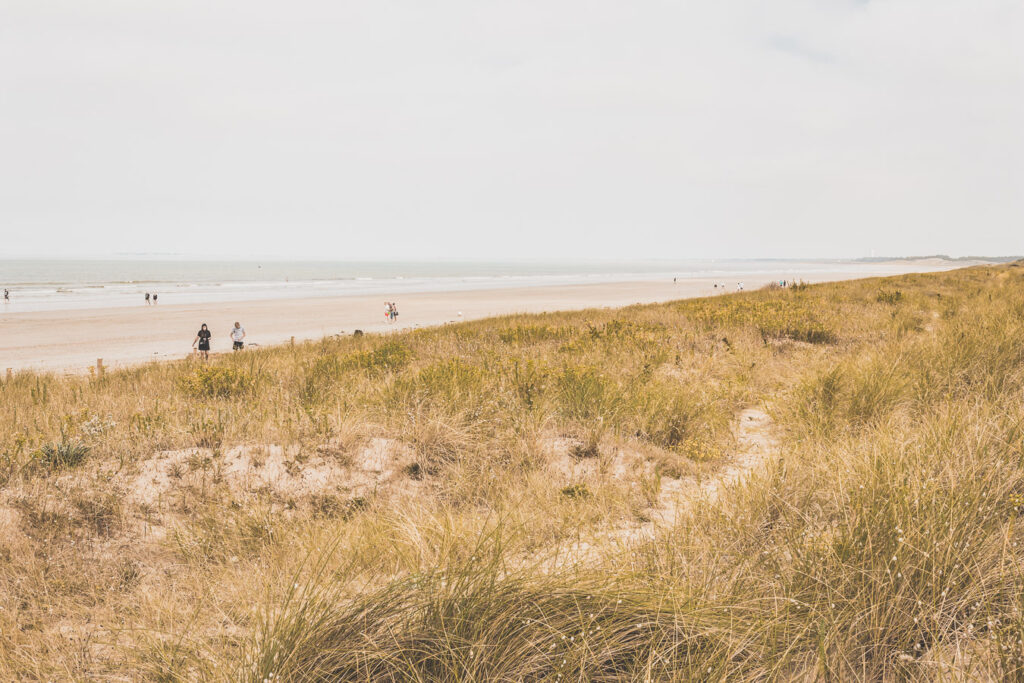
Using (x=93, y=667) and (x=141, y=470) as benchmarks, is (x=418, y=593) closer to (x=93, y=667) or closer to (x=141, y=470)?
(x=93, y=667)

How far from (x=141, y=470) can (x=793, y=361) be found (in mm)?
9007

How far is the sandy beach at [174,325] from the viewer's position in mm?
21859

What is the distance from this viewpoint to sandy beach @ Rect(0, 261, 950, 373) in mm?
21859

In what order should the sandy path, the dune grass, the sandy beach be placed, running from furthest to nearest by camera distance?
the sandy beach < the sandy path < the dune grass

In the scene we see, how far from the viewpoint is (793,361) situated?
8.71 m

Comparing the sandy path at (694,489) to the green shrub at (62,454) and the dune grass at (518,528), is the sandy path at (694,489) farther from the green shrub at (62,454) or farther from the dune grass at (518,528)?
the green shrub at (62,454)

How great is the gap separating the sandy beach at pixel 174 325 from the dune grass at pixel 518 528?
1216 cm

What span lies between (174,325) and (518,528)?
3533 cm

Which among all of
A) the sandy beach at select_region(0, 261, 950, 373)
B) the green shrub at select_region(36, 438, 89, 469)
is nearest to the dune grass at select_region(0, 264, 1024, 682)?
the green shrub at select_region(36, 438, 89, 469)

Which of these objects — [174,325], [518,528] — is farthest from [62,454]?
[174,325]

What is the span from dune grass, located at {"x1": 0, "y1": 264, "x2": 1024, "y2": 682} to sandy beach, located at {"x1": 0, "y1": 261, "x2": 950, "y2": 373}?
12164 mm

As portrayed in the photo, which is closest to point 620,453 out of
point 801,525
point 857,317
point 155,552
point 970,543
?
point 801,525

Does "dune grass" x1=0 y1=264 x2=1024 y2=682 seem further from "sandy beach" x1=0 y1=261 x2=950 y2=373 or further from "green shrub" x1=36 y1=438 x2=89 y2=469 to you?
"sandy beach" x1=0 y1=261 x2=950 y2=373

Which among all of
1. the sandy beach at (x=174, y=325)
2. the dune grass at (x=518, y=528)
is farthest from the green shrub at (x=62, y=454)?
the sandy beach at (x=174, y=325)
